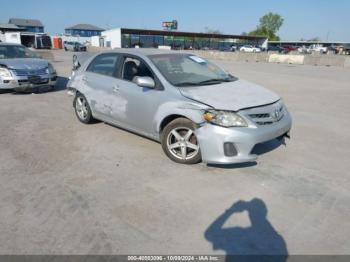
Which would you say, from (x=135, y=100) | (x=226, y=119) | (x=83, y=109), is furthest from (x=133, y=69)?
(x=226, y=119)

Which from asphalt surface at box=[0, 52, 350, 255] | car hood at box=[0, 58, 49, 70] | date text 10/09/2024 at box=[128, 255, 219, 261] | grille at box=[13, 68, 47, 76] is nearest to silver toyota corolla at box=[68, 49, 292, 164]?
asphalt surface at box=[0, 52, 350, 255]

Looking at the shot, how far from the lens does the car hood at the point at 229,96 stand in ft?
12.4

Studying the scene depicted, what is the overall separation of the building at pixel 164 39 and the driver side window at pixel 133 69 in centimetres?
5425

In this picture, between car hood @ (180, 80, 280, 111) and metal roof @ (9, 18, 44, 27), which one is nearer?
car hood @ (180, 80, 280, 111)

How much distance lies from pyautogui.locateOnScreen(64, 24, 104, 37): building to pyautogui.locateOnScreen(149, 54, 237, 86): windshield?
308 ft

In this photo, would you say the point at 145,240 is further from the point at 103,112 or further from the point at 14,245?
the point at 103,112

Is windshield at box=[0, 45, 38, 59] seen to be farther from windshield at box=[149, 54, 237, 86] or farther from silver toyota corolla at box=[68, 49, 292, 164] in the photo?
windshield at box=[149, 54, 237, 86]

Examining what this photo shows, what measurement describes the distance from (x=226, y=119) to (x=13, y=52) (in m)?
8.91

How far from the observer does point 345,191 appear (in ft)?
11.5

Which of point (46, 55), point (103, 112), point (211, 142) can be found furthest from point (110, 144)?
point (46, 55)

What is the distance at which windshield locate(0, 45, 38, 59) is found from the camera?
9.43 m

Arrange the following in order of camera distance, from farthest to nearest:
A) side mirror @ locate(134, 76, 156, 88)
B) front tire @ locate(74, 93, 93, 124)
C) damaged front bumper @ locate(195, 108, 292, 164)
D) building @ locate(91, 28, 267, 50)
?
building @ locate(91, 28, 267, 50)
front tire @ locate(74, 93, 93, 124)
side mirror @ locate(134, 76, 156, 88)
damaged front bumper @ locate(195, 108, 292, 164)

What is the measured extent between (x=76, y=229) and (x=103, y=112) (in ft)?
9.51

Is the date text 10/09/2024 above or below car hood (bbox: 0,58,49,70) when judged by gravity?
below
